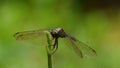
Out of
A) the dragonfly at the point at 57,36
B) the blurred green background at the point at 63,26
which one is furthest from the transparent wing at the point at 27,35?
the blurred green background at the point at 63,26

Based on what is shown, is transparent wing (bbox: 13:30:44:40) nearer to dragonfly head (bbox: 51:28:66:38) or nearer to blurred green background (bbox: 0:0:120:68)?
dragonfly head (bbox: 51:28:66:38)

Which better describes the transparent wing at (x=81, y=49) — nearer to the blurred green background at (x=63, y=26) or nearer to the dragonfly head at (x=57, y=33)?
the dragonfly head at (x=57, y=33)

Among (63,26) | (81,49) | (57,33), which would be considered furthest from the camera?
(63,26)

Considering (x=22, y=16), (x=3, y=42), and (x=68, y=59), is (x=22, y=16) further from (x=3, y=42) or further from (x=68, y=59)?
(x=68, y=59)

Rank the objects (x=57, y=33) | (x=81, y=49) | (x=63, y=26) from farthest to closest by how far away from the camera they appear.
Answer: (x=63, y=26) → (x=81, y=49) → (x=57, y=33)

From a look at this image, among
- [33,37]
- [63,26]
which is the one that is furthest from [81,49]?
[63,26]

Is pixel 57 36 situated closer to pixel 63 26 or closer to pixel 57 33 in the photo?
pixel 57 33
